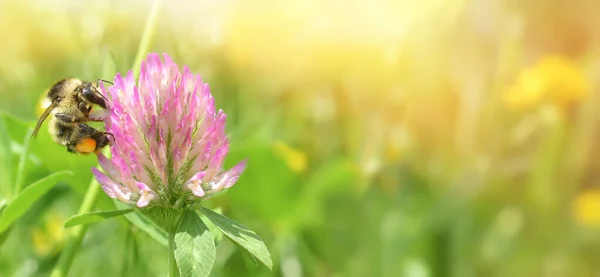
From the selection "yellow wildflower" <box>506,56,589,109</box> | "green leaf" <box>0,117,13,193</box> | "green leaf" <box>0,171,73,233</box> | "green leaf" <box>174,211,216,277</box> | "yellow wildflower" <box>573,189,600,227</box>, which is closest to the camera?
"green leaf" <box>174,211,216,277</box>

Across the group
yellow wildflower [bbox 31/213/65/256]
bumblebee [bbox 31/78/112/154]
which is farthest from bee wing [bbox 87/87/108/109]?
yellow wildflower [bbox 31/213/65/256]

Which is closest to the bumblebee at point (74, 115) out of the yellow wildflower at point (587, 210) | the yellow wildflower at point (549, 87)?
the yellow wildflower at point (549, 87)

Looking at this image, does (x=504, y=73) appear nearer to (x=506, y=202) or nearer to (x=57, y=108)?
(x=506, y=202)

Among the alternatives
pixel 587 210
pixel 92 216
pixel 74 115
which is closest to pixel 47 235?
pixel 74 115

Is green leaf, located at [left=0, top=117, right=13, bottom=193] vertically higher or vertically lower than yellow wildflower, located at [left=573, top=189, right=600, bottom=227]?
lower

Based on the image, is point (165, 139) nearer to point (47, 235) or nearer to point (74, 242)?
point (74, 242)

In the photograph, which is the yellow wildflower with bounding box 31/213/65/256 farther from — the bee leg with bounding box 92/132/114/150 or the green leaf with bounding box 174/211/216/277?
the green leaf with bounding box 174/211/216/277

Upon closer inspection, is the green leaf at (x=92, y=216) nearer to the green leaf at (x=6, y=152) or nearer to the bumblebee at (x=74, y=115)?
the bumblebee at (x=74, y=115)
